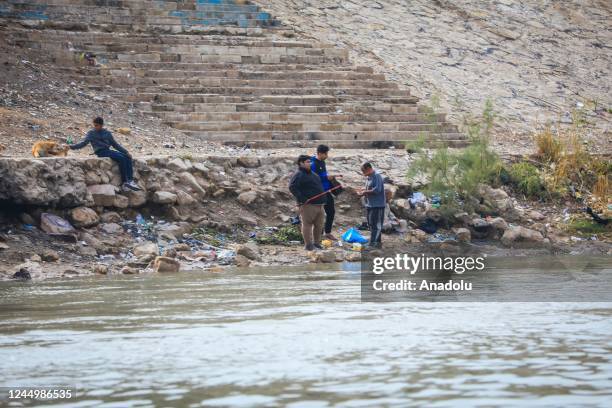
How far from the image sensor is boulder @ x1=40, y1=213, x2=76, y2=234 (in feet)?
47.3

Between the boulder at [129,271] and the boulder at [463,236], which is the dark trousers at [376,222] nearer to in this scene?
the boulder at [463,236]

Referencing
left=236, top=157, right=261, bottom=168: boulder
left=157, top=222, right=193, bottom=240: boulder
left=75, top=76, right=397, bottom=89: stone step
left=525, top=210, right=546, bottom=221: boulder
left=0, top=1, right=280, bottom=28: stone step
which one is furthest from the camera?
left=0, top=1, right=280, bottom=28: stone step

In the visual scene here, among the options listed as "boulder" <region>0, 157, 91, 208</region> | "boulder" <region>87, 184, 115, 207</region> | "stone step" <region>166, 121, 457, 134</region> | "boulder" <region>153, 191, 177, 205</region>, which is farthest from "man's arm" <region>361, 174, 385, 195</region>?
"stone step" <region>166, 121, 457, 134</region>

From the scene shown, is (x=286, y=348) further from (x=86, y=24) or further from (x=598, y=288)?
(x=86, y=24)

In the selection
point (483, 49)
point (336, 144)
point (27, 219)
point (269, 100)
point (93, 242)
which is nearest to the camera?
point (93, 242)

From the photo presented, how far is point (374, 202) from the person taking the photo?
15.5 metres

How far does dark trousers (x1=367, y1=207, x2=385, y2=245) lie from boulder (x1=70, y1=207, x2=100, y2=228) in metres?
3.87

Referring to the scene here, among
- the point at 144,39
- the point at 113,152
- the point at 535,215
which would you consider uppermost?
the point at 144,39

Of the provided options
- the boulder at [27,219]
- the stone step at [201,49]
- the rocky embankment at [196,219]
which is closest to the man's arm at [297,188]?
the rocky embankment at [196,219]

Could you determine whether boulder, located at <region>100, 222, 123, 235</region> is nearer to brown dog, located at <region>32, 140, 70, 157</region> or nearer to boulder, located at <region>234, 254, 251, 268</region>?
Answer: brown dog, located at <region>32, 140, 70, 157</region>

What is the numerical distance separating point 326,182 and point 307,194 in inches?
30.0

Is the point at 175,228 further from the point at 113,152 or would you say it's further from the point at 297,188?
the point at 297,188

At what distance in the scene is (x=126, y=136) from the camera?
723 inches

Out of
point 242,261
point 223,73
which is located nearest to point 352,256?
point 242,261
